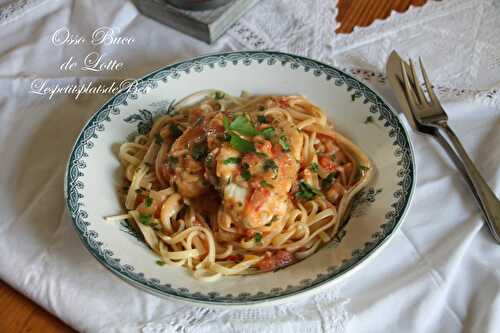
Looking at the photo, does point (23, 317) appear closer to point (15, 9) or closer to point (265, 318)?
point (265, 318)

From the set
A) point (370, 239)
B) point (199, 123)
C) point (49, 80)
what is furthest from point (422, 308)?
point (49, 80)

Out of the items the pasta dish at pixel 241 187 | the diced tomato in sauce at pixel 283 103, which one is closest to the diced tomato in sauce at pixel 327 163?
the pasta dish at pixel 241 187

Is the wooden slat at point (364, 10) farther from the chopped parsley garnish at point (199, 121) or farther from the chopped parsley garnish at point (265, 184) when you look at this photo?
the chopped parsley garnish at point (265, 184)

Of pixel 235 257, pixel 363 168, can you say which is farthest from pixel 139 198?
pixel 363 168

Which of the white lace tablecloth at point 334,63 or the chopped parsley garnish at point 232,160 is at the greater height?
the chopped parsley garnish at point 232,160

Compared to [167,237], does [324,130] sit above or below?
above

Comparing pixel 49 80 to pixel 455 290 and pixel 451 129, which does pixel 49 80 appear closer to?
pixel 451 129

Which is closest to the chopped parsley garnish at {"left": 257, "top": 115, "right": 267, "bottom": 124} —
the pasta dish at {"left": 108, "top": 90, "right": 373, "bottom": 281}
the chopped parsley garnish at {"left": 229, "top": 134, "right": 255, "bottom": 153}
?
the pasta dish at {"left": 108, "top": 90, "right": 373, "bottom": 281}
